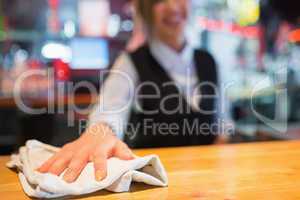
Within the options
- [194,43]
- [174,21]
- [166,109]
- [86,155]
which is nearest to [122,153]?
[86,155]

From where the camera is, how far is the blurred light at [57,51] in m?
2.60

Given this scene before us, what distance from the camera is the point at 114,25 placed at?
8.89 ft

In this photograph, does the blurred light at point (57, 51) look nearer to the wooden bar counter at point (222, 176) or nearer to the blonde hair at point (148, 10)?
the blonde hair at point (148, 10)

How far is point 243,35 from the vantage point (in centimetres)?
270

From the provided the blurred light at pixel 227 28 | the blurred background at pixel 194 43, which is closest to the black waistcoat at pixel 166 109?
the blurred background at pixel 194 43

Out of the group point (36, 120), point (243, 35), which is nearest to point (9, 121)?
point (36, 120)

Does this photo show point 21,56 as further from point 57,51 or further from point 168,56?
point 168,56

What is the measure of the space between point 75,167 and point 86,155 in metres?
0.04

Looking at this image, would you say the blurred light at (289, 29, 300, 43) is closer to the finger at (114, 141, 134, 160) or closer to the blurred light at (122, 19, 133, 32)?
the blurred light at (122, 19, 133, 32)

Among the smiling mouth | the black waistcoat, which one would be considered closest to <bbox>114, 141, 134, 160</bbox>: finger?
the black waistcoat

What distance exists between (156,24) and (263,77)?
142 centimetres

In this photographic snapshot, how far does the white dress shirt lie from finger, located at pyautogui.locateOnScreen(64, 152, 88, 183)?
0.56 meters

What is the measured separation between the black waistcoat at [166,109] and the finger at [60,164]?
720 millimetres

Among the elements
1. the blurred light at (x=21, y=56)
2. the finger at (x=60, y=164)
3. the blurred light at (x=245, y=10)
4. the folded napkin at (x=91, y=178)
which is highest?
the blurred light at (x=245, y=10)
